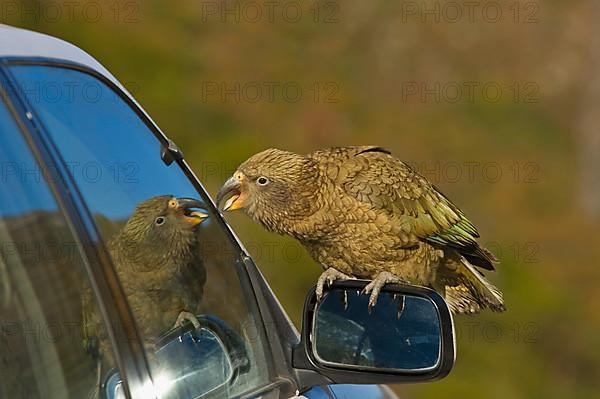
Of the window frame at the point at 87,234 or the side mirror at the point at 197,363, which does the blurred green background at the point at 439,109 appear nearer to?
the side mirror at the point at 197,363

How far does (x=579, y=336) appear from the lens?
10953mm

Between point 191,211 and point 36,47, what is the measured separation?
60cm

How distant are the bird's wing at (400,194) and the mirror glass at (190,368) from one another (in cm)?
172

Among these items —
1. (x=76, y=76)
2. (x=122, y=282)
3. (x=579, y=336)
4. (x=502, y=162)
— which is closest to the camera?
(x=122, y=282)

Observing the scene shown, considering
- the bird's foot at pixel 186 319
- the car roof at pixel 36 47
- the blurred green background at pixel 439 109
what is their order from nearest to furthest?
the car roof at pixel 36 47
the bird's foot at pixel 186 319
the blurred green background at pixel 439 109

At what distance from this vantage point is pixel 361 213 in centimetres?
A: 407

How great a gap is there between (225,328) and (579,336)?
9.04m

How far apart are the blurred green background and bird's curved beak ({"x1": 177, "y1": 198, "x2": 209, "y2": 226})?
263 inches

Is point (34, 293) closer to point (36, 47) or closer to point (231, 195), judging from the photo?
Result: point (36, 47)

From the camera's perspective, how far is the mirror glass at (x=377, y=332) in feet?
8.66

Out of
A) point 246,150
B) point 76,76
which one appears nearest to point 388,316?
point 76,76

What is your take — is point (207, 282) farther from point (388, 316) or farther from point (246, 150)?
point (246, 150)

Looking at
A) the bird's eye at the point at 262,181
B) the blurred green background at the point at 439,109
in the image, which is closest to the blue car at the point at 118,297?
the bird's eye at the point at 262,181

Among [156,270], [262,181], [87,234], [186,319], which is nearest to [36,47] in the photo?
[87,234]
